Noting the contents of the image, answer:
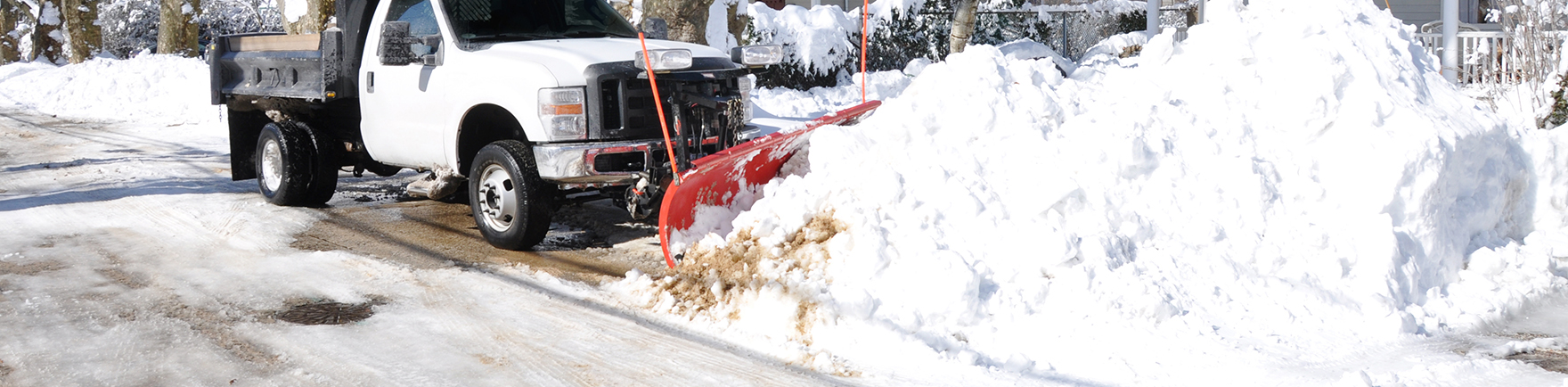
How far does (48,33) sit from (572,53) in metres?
30.1

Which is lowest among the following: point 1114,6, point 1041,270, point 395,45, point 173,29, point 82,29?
point 1041,270

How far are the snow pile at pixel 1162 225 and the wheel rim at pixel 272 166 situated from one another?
4424 mm

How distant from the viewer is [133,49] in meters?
32.5

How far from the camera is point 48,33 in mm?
30781

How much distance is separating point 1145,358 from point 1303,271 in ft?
3.85

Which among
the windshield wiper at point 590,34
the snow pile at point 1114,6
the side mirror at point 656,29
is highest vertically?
the snow pile at point 1114,6

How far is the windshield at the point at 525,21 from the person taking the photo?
7496 mm

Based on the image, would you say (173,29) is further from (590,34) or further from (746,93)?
(746,93)

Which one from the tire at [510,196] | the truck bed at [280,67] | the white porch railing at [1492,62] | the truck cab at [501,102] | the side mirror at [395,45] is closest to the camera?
the truck cab at [501,102]

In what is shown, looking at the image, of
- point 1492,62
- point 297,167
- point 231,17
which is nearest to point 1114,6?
point 1492,62

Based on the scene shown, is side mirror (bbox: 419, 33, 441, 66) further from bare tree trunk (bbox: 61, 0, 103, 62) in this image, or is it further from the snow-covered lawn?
bare tree trunk (bbox: 61, 0, 103, 62)

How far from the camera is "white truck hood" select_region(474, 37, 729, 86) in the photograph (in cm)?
670

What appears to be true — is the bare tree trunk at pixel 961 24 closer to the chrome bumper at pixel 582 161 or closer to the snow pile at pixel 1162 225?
the snow pile at pixel 1162 225

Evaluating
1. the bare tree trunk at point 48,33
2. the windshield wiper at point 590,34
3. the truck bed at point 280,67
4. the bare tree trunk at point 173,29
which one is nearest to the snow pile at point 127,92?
the bare tree trunk at point 173,29
